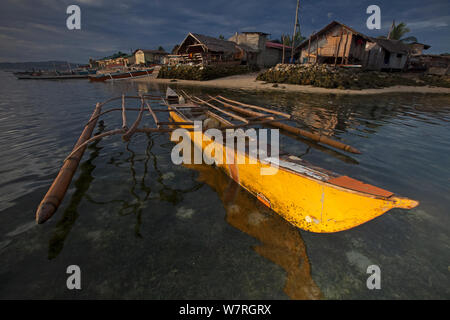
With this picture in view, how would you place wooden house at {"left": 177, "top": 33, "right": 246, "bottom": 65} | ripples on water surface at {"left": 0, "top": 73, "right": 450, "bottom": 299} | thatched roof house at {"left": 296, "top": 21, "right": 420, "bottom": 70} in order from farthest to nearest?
wooden house at {"left": 177, "top": 33, "right": 246, "bottom": 65} < thatched roof house at {"left": 296, "top": 21, "right": 420, "bottom": 70} < ripples on water surface at {"left": 0, "top": 73, "right": 450, "bottom": 299}

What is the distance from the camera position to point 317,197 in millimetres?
3377

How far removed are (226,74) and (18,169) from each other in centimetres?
3403

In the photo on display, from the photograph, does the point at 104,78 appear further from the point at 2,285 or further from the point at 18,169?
the point at 2,285

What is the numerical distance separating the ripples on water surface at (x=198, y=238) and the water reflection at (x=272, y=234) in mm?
20

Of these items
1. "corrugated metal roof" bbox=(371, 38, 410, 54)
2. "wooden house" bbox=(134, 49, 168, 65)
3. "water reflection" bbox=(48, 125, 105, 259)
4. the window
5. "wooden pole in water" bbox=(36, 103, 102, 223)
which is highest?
"wooden house" bbox=(134, 49, 168, 65)

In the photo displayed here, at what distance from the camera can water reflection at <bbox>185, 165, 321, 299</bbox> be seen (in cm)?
320

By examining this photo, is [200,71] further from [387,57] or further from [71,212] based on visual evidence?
[71,212]

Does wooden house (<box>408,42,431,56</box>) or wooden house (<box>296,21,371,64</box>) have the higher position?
wooden house (<box>408,42,431,56</box>)

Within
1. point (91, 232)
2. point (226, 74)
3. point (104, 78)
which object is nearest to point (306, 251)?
point (91, 232)

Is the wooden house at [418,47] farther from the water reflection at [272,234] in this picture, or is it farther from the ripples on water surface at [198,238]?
the water reflection at [272,234]

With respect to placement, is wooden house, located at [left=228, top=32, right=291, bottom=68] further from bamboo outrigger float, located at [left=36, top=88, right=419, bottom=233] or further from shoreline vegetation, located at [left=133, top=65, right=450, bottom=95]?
bamboo outrigger float, located at [left=36, top=88, right=419, bottom=233]

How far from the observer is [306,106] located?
52.5ft

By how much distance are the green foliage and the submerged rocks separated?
812 cm

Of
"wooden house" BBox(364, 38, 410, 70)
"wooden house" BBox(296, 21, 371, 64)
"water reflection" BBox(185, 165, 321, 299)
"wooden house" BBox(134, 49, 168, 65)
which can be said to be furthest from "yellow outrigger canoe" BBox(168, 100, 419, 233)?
"wooden house" BBox(134, 49, 168, 65)
